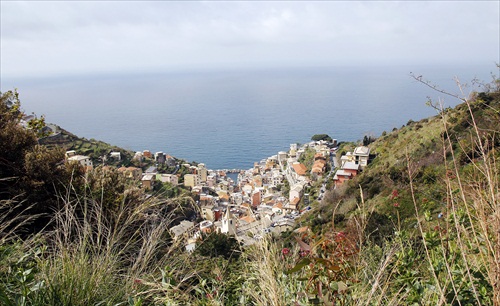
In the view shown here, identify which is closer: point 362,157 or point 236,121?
point 362,157

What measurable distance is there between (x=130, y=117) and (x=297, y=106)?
35.3 metres

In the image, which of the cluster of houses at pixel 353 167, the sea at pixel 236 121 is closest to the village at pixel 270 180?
the cluster of houses at pixel 353 167

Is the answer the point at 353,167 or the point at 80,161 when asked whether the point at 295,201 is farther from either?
the point at 80,161

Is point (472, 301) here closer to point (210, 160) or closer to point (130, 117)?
point (210, 160)

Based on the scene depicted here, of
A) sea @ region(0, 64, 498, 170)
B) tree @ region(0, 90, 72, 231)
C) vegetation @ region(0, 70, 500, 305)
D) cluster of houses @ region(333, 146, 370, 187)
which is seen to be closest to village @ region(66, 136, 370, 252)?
cluster of houses @ region(333, 146, 370, 187)

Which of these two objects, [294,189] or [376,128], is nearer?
[294,189]

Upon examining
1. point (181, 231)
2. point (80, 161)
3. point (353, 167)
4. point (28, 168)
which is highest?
point (28, 168)

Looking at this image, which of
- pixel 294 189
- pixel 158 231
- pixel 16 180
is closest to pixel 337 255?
pixel 158 231

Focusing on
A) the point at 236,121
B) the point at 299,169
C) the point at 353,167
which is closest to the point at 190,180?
the point at 299,169

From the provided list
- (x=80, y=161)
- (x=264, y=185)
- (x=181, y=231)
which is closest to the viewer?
(x=181, y=231)

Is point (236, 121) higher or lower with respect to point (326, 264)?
lower

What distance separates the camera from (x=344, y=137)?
44.3 m

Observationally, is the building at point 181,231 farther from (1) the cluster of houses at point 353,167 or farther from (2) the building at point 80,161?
(1) the cluster of houses at point 353,167

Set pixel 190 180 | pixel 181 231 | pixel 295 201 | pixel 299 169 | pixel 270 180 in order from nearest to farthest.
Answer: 1. pixel 181 231
2. pixel 295 201
3. pixel 190 180
4. pixel 299 169
5. pixel 270 180
